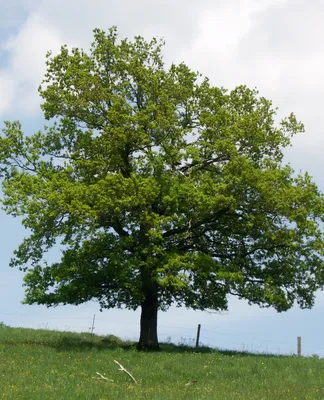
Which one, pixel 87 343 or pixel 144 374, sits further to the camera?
pixel 87 343

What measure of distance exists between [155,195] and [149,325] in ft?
26.4

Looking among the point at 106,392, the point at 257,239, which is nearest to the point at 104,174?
the point at 257,239

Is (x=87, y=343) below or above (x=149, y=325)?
below

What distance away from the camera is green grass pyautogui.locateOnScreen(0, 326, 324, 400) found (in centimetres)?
2183

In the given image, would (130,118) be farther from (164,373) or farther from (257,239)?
(164,373)

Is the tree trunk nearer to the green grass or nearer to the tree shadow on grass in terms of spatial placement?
the tree shadow on grass

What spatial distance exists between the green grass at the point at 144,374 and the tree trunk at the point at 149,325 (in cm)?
81

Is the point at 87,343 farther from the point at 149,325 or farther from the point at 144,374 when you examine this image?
the point at 144,374

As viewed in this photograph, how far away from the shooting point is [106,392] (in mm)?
21750

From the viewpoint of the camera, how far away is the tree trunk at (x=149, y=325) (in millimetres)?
36441

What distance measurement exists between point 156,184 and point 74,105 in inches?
289

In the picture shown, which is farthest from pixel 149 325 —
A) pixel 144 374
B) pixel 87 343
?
pixel 144 374

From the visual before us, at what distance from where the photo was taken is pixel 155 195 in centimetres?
3397

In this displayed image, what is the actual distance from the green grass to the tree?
3.44 metres
